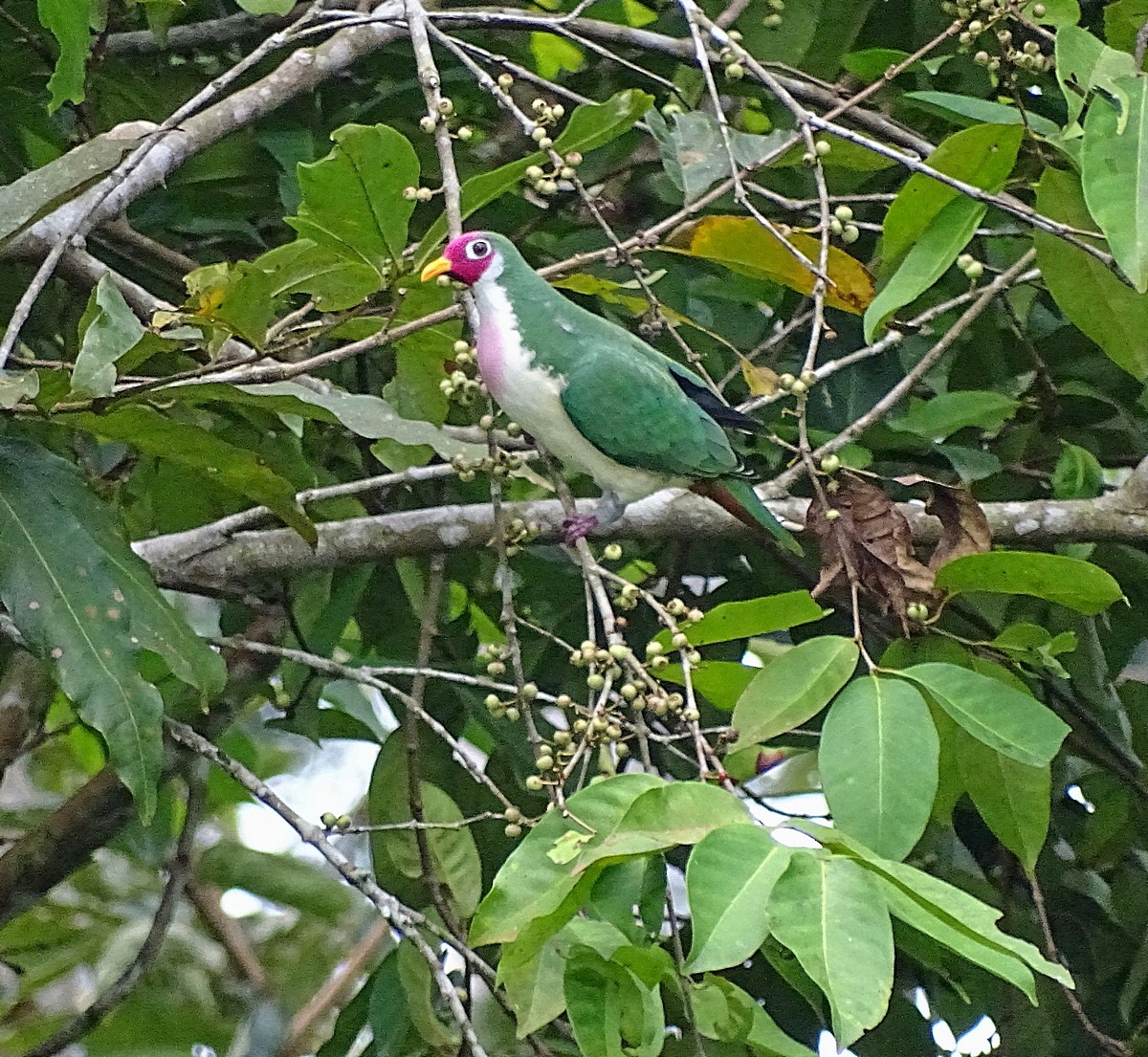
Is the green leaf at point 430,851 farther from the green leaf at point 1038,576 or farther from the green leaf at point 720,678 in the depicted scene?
the green leaf at point 1038,576

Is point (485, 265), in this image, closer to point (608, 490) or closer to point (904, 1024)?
point (608, 490)

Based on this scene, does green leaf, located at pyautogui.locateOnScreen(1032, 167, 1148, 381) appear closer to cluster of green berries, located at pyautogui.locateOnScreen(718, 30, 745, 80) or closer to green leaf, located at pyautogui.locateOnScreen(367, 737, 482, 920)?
cluster of green berries, located at pyautogui.locateOnScreen(718, 30, 745, 80)

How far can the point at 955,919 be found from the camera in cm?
100

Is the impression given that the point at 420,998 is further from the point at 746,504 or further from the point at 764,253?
the point at 764,253

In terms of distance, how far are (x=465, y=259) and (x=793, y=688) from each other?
2.35ft

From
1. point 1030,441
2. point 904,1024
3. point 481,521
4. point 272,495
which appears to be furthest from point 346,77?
point 904,1024

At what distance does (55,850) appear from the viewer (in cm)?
258

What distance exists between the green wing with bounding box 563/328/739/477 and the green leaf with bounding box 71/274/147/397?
70cm

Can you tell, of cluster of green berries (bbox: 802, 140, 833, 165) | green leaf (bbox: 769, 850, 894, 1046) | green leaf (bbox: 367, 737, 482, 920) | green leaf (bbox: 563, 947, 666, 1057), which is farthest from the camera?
green leaf (bbox: 367, 737, 482, 920)

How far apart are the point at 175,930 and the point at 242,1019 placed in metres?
0.67

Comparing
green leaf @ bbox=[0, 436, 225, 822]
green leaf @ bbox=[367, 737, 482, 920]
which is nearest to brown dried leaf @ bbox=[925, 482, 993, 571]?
green leaf @ bbox=[367, 737, 482, 920]

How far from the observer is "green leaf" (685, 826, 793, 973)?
961 millimetres

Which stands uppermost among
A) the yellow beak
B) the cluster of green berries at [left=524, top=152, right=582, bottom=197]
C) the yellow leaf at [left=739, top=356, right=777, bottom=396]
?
the cluster of green berries at [left=524, top=152, right=582, bottom=197]

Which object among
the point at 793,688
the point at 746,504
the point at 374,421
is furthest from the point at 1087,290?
the point at 374,421
